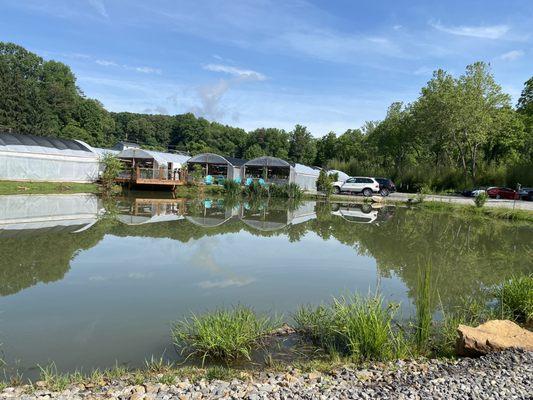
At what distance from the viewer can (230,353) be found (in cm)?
479

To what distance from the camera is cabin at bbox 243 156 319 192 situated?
1433 inches

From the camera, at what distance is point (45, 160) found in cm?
2945

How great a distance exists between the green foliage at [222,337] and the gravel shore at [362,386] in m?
0.61

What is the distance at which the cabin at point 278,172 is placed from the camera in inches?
1433

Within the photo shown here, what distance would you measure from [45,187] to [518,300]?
90.3 feet

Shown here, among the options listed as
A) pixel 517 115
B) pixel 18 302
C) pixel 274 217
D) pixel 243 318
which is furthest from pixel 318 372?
pixel 517 115

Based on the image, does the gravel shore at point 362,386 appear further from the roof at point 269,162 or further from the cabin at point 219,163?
the cabin at point 219,163

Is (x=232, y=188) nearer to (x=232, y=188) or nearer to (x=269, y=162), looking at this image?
(x=232, y=188)

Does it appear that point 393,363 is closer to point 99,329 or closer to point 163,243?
point 99,329

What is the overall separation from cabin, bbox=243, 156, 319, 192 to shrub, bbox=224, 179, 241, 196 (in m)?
2.23

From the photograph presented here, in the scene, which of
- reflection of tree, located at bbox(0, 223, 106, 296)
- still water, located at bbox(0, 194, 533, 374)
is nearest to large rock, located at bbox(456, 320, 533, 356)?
still water, located at bbox(0, 194, 533, 374)

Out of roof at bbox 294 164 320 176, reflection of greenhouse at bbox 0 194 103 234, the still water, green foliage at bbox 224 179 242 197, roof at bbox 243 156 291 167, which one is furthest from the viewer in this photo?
roof at bbox 294 164 320 176

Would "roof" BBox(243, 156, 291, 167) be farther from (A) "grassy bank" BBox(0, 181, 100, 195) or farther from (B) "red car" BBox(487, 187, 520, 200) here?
(B) "red car" BBox(487, 187, 520, 200)

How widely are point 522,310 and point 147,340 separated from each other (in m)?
5.60
